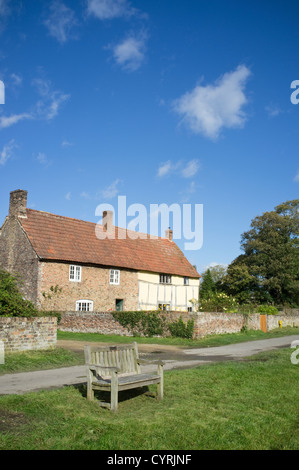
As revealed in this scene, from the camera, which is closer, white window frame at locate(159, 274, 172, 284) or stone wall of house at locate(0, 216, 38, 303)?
stone wall of house at locate(0, 216, 38, 303)

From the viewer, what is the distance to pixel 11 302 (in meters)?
15.1

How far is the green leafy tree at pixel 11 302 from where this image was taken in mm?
14969

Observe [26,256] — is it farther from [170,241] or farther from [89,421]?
[89,421]

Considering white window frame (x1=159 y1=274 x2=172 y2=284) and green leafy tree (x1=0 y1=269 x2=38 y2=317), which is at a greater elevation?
white window frame (x1=159 y1=274 x2=172 y2=284)

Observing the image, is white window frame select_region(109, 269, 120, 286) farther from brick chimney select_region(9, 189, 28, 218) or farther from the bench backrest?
the bench backrest

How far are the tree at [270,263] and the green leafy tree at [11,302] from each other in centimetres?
3990

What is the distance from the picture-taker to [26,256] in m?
31.2

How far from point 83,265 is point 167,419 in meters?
27.1

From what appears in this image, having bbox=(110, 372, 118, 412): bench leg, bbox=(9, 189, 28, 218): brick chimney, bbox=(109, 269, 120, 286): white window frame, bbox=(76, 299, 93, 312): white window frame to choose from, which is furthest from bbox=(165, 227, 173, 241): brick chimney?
bbox=(110, 372, 118, 412): bench leg

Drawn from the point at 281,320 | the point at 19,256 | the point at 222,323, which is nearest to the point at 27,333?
the point at 222,323

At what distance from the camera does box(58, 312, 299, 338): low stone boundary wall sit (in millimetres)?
23250

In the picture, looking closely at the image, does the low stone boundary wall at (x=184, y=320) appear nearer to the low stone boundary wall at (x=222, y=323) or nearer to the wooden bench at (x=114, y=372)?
the low stone boundary wall at (x=222, y=323)

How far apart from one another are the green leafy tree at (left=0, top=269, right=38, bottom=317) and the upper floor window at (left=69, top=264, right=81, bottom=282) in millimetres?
16171

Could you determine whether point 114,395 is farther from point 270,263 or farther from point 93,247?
point 270,263
